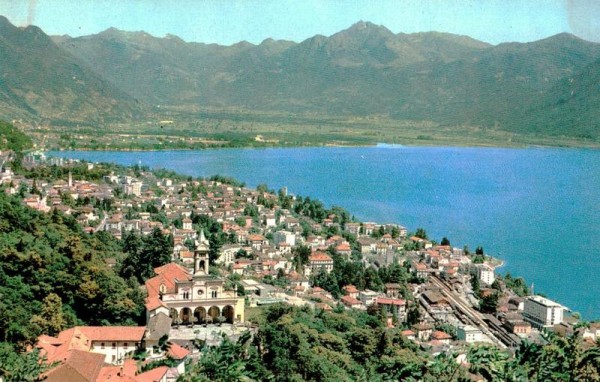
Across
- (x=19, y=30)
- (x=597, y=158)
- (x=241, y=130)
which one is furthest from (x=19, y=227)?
(x=19, y=30)

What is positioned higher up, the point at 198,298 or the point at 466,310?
the point at 198,298

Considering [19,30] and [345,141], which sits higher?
[19,30]

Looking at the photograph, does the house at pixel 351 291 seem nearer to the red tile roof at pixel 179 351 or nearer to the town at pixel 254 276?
the town at pixel 254 276

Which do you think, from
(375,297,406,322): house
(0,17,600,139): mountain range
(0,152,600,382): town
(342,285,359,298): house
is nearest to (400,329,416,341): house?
(0,152,600,382): town

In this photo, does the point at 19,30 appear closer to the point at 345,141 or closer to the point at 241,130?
the point at 241,130

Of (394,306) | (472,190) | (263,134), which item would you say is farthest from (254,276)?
(263,134)

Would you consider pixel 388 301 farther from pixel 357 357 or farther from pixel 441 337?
pixel 357 357
